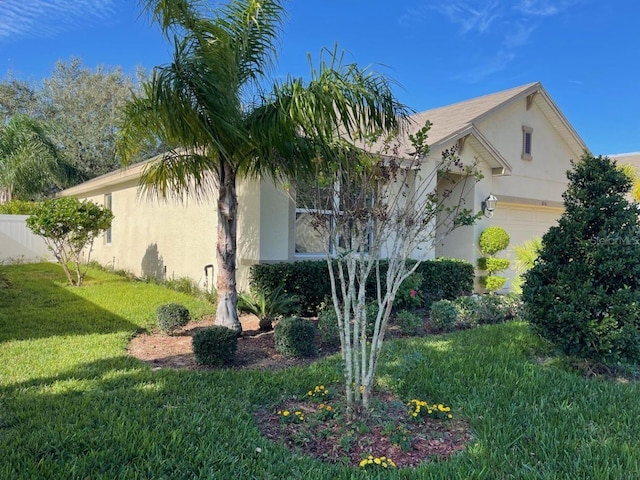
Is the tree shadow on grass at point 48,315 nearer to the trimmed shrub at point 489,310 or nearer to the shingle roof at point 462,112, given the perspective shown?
the trimmed shrub at point 489,310

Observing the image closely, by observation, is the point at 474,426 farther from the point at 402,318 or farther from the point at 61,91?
the point at 61,91

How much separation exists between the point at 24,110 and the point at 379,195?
31.9 metres

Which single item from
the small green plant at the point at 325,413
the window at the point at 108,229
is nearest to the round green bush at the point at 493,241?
the small green plant at the point at 325,413

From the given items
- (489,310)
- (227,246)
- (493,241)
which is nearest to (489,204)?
(493,241)

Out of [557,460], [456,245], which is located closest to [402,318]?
[557,460]

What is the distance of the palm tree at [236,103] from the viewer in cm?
538

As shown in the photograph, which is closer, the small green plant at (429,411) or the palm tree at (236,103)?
the small green plant at (429,411)

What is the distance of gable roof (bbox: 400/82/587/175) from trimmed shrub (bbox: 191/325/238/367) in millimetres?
6327

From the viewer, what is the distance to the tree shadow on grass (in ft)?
22.2

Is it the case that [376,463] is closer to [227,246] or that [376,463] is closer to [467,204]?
[227,246]

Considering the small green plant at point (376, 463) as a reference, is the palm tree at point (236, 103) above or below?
above

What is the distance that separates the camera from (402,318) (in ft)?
23.4

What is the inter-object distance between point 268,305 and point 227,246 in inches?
55.9

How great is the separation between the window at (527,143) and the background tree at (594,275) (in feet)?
31.7
